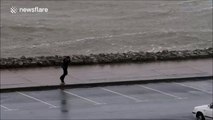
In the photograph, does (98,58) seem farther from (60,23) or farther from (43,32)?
(60,23)

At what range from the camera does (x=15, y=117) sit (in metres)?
23.6

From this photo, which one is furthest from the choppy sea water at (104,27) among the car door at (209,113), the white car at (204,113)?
the car door at (209,113)

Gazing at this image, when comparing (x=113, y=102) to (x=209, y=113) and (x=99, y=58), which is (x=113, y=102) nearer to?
(x=209, y=113)

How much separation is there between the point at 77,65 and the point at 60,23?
1062 inches

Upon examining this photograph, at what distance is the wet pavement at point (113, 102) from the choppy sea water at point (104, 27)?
16838 mm

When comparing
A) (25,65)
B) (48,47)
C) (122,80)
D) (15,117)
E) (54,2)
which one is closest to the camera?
(15,117)

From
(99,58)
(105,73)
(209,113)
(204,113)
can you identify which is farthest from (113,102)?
(99,58)

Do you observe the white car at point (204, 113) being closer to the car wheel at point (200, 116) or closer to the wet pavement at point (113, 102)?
the car wheel at point (200, 116)

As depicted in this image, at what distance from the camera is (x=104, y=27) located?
60250 millimetres

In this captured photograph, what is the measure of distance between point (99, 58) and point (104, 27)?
2409 cm

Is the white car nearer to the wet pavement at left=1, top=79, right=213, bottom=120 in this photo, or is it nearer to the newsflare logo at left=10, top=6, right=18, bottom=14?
the wet pavement at left=1, top=79, right=213, bottom=120

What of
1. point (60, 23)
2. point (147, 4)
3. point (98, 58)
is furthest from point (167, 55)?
point (147, 4)

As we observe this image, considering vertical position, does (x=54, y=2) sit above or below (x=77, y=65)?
above

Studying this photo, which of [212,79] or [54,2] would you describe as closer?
[212,79]
